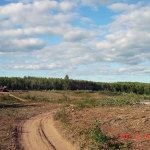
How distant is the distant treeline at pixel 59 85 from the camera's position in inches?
2092

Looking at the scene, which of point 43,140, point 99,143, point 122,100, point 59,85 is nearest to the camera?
point 99,143

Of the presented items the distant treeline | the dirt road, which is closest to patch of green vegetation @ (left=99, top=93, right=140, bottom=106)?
the dirt road

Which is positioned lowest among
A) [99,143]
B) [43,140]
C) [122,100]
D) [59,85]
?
[43,140]

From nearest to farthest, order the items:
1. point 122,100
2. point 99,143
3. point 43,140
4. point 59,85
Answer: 1. point 99,143
2. point 43,140
3. point 122,100
4. point 59,85

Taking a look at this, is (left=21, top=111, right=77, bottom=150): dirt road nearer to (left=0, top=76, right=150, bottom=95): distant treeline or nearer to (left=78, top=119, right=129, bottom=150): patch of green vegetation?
(left=78, top=119, right=129, bottom=150): patch of green vegetation

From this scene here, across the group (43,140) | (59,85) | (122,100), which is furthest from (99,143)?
(59,85)

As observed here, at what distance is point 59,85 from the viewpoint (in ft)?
197

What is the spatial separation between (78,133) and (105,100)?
9.67 m

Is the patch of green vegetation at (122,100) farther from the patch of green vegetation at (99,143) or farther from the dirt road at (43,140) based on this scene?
the patch of green vegetation at (99,143)

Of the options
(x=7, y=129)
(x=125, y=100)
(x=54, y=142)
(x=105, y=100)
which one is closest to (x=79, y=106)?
(x=105, y=100)

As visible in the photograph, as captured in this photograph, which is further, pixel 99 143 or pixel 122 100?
pixel 122 100

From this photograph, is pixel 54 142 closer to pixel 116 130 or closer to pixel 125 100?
pixel 116 130

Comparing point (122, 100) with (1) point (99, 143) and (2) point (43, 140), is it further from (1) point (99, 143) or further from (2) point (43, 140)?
(2) point (43, 140)

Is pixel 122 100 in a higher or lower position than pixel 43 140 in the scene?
higher
